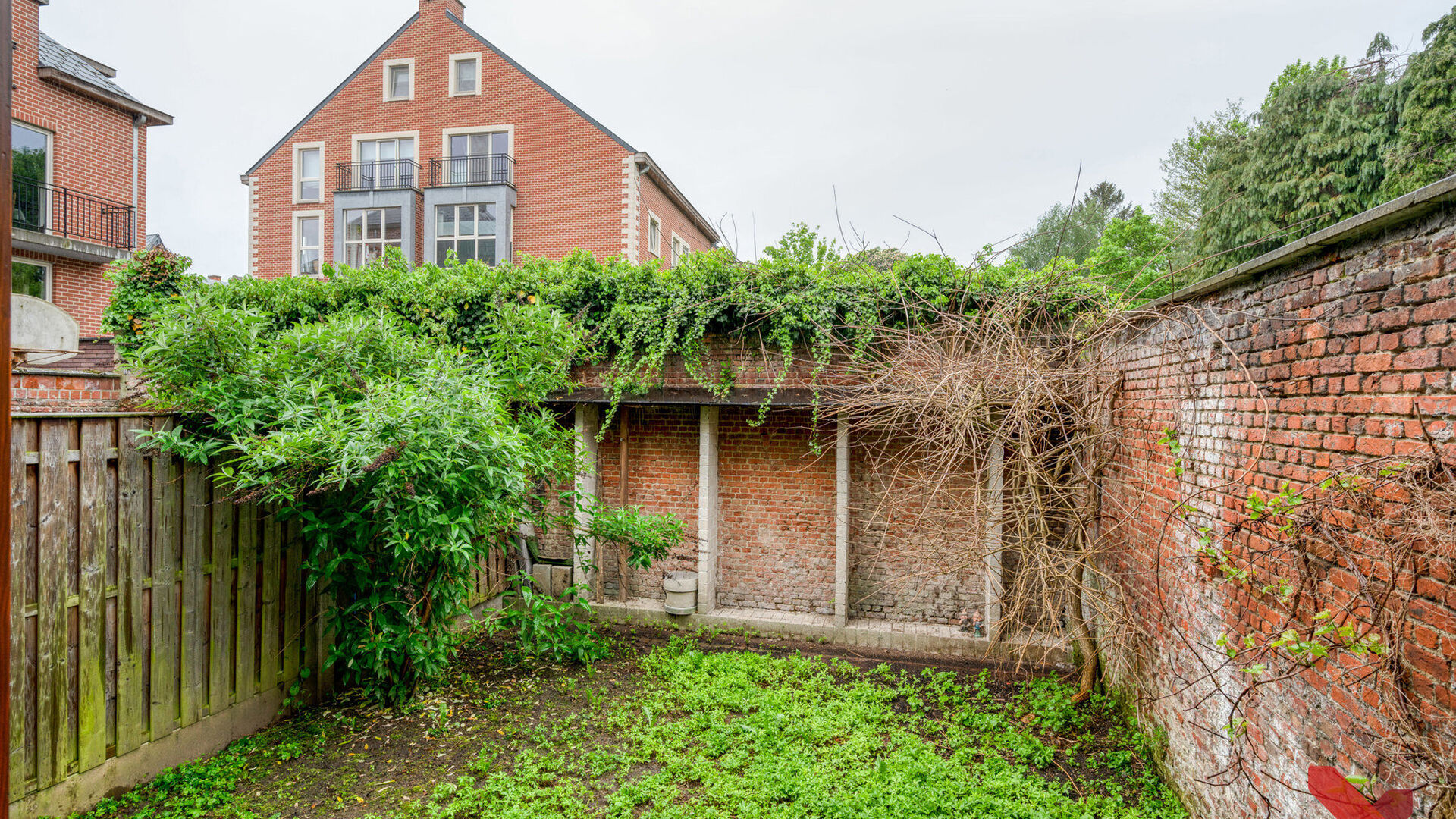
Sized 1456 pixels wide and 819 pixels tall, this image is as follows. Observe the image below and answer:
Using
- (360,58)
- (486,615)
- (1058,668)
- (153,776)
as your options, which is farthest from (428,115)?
(1058,668)

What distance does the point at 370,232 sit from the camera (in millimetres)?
18016

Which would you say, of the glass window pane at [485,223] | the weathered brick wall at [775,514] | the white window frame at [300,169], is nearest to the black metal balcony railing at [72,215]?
the white window frame at [300,169]

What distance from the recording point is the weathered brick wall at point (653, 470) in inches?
328

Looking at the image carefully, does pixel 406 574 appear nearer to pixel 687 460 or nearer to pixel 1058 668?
pixel 687 460

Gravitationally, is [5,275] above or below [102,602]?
above

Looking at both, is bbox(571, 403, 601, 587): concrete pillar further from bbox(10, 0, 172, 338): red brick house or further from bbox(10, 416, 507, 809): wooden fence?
bbox(10, 0, 172, 338): red brick house

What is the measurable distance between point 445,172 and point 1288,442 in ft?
61.7

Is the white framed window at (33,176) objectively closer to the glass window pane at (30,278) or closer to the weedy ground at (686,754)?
the glass window pane at (30,278)

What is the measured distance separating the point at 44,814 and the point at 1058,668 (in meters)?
7.43

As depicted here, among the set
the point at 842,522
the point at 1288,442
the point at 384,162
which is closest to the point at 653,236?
the point at 384,162

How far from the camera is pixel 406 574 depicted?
4961 millimetres

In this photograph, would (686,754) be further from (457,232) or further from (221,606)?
(457,232)

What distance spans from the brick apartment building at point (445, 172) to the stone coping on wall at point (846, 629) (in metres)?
10.5

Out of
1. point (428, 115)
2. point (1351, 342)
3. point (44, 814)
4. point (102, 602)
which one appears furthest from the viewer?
point (428, 115)
